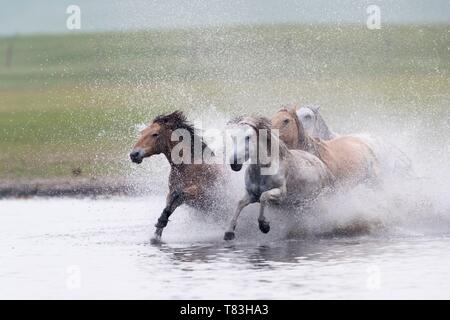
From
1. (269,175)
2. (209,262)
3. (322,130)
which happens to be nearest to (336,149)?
(322,130)

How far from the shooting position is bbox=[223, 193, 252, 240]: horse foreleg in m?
15.2

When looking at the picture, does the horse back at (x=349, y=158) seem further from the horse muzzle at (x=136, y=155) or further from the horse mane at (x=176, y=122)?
the horse muzzle at (x=136, y=155)

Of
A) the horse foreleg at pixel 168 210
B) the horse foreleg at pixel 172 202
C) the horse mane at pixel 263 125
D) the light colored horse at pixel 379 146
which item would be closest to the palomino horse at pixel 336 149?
the light colored horse at pixel 379 146

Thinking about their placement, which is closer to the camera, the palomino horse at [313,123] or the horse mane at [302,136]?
the horse mane at [302,136]

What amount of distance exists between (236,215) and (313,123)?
2926mm

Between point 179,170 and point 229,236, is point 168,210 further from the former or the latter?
point 229,236

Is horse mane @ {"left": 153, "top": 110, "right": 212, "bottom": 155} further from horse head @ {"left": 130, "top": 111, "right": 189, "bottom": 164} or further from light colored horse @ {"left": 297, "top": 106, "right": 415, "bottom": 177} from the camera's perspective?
light colored horse @ {"left": 297, "top": 106, "right": 415, "bottom": 177}

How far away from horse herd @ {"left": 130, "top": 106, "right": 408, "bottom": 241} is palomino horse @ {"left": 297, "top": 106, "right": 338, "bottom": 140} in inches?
19.0

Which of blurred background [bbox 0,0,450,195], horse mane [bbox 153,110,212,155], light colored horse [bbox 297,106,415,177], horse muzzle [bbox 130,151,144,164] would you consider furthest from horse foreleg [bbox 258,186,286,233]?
blurred background [bbox 0,0,450,195]

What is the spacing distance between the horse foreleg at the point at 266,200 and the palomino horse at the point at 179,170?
3.67 ft

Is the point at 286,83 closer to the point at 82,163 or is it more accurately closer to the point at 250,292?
the point at 82,163

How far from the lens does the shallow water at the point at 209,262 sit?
480 inches
